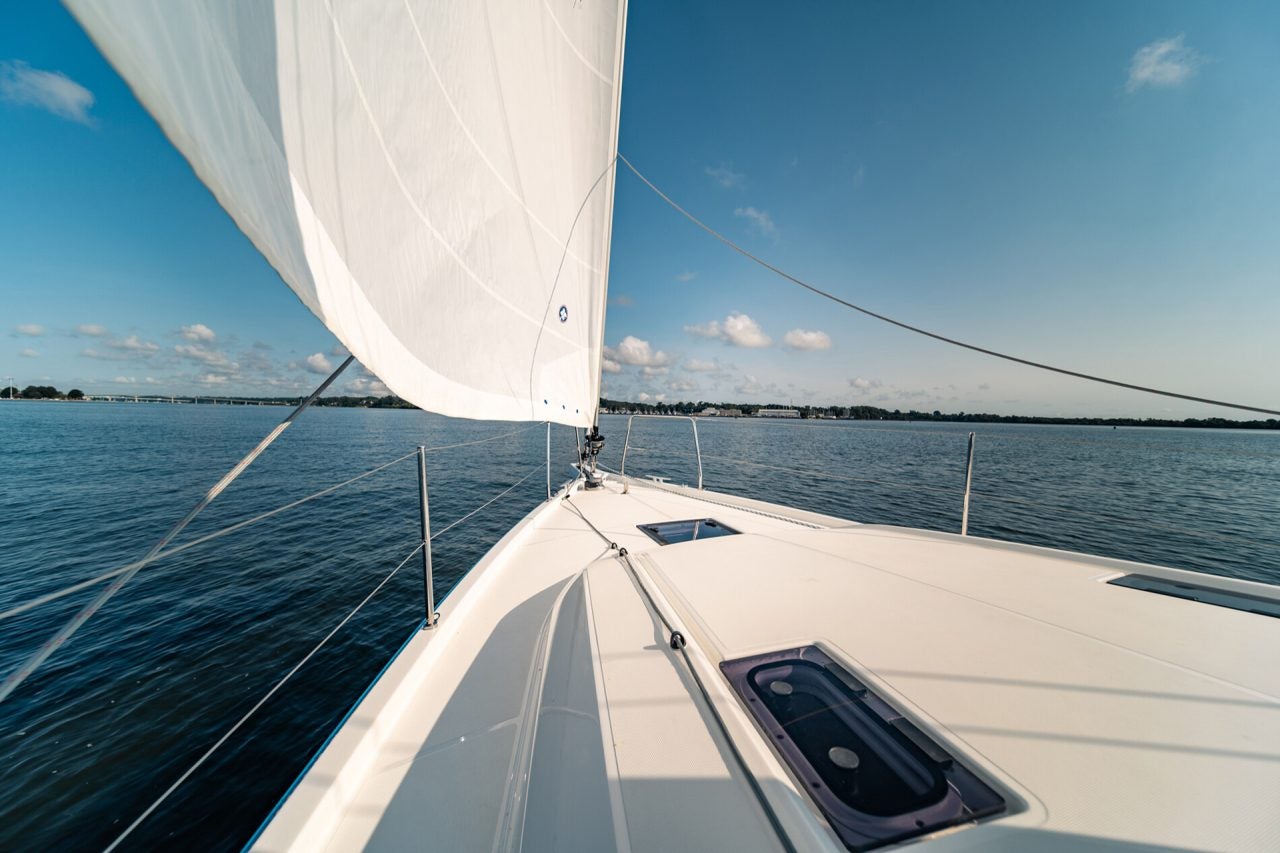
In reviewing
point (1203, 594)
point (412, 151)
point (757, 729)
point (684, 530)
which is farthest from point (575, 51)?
point (1203, 594)

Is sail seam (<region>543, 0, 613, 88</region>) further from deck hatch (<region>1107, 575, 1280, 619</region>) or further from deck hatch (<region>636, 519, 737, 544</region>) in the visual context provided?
deck hatch (<region>1107, 575, 1280, 619</region>)

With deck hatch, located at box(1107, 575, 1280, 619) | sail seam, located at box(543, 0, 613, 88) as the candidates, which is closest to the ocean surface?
deck hatch, located at box(1107, 575, 1280, 619)

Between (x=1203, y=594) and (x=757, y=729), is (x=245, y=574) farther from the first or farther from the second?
(x=1203, y=594)

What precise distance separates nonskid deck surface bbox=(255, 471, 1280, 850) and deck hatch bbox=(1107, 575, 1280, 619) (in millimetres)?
42

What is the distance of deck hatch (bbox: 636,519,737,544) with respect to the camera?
3062mm

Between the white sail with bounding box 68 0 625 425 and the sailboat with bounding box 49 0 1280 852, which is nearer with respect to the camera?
the sailboat with bounding box 49 0 1280 852

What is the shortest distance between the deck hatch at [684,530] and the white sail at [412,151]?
1.38 m

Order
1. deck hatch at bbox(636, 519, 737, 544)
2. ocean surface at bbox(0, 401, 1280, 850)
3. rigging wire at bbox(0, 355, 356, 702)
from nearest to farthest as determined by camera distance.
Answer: rigging wire at bbox(0, 355, 356, 702)
ocean surface at bbox(0, 401, 1280, 850)
deck hatch at bbox(636, 519, 737, 544)

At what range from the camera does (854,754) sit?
37.5 inches

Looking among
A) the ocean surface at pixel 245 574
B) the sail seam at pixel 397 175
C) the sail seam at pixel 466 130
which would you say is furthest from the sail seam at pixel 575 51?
the ocean surface at pixel 245 574

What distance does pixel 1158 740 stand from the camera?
2.94 ft

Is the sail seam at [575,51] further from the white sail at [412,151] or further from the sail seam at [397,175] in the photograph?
the sail seam at [397,175]

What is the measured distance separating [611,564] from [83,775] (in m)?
3.96

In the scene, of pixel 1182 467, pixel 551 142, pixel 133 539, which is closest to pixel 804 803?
pixel 551 142
